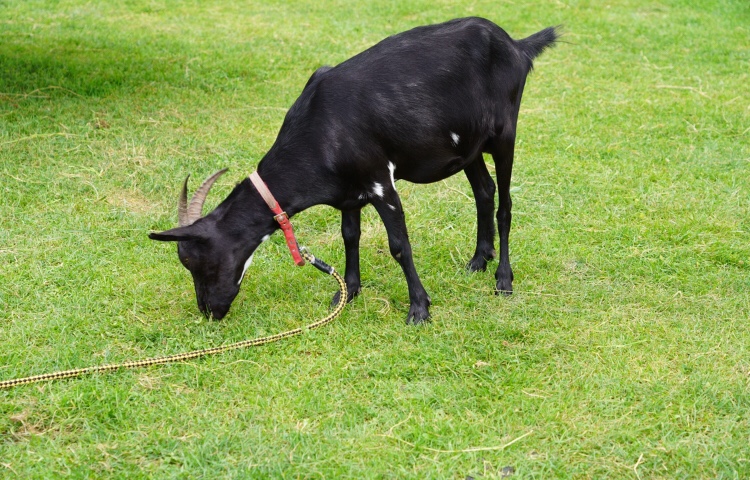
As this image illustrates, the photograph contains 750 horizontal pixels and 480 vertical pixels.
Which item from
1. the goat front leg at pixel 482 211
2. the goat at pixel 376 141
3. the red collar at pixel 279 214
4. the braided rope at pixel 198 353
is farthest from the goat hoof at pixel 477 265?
the red collar at pixel 279 214

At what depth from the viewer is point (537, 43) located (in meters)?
6.46

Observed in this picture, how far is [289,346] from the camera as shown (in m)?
5.53

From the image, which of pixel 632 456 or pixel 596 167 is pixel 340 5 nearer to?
pixel 596 167

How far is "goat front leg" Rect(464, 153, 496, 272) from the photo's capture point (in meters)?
6.46

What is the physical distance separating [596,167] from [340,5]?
22.6 feet

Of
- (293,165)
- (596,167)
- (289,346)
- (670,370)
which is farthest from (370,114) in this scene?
(596,167)

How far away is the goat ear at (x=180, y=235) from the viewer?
509cm

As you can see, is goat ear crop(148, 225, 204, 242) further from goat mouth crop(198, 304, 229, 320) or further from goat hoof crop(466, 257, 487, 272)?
goat hoof crop(466, 257, 487, 272)

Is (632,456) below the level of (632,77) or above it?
above

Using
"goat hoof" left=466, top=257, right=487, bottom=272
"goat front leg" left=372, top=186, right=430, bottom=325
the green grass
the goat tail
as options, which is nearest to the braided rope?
the green grass

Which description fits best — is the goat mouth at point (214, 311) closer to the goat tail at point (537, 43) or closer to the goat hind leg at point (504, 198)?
the goat hind leg at point (504, 198)

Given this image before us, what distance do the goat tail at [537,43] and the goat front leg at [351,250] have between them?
5.68 ft

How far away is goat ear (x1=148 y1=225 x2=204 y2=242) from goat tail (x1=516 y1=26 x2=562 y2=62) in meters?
2.72

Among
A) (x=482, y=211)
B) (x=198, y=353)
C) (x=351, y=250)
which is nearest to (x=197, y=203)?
(x=198, y=353)
